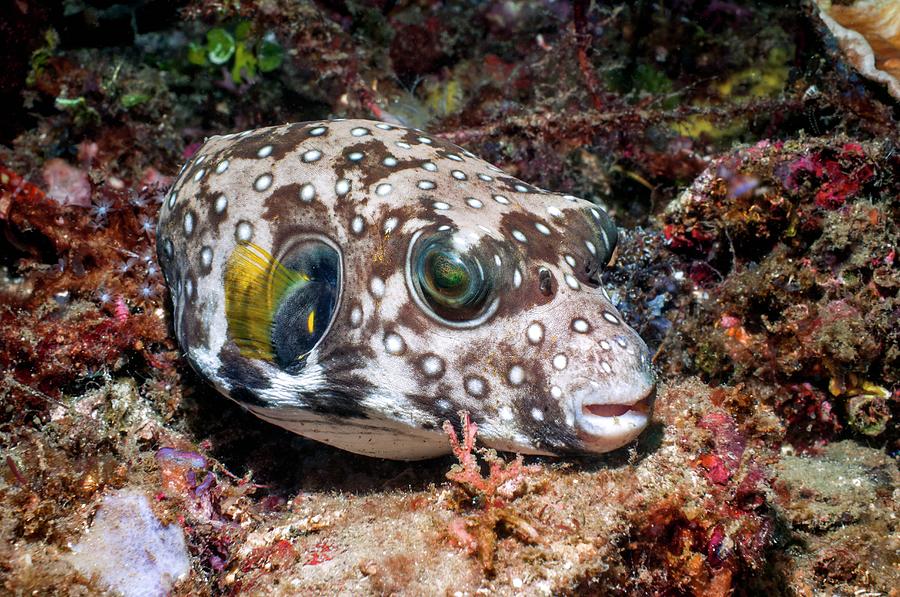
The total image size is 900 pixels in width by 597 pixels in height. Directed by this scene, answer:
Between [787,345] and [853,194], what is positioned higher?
[853,194]

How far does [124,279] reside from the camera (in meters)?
4.75

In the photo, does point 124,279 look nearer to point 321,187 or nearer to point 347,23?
point 321,187

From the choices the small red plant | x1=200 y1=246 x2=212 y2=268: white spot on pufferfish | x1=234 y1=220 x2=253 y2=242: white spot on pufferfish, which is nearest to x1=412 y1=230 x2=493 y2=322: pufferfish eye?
the small red plant

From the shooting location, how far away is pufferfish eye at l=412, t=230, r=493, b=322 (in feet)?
9.68

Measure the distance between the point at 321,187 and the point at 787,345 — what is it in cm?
366

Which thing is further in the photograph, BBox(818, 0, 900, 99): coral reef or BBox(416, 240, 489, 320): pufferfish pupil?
BBox(818, 0, 900, 99): coral reef

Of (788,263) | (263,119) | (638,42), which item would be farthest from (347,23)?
(788,263)

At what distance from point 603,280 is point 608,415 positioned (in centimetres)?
204

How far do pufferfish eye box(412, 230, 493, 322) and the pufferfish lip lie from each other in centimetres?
75

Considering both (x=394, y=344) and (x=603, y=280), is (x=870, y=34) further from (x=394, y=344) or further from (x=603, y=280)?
(x=394, y=344)

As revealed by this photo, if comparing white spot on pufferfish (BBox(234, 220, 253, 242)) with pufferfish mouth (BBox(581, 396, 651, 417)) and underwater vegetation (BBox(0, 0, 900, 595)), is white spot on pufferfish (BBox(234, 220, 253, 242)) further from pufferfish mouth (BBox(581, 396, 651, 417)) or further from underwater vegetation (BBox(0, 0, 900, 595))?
pufferfish mouth (BBox(581, 396, 651, 417))

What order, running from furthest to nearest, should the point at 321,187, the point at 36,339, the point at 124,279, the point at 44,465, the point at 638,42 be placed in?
the point at 638,42
the point at 124,279
the point at 36,339
the point at 321,187
the point at 44,465

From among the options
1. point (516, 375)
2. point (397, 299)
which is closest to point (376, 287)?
point (397, 299)

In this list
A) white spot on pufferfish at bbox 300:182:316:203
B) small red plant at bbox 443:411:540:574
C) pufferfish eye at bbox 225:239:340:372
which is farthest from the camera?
white spot on pufferfish at bbox 300:182:316:203
